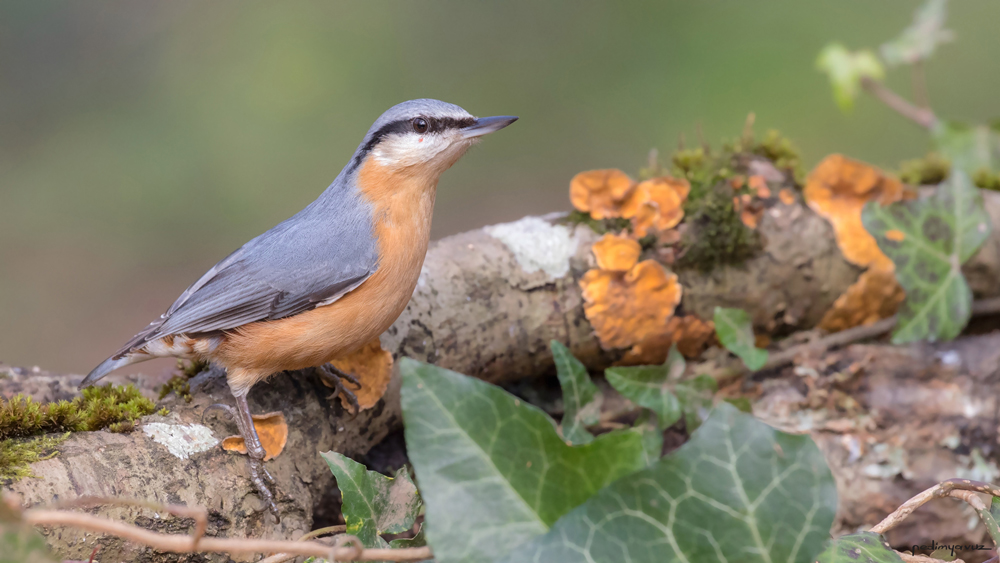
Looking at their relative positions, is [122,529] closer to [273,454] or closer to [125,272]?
[273,454]

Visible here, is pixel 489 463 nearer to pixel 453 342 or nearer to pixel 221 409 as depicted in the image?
pixel 221 409

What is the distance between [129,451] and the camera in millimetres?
1653

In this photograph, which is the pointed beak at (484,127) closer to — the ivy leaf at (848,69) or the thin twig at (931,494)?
the ivy leaf at (848,69)

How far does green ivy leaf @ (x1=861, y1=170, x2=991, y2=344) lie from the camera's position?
8.02ft

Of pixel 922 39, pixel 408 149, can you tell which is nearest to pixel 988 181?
A: pixel 922 39

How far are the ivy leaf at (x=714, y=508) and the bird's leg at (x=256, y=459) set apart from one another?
1.10 metres

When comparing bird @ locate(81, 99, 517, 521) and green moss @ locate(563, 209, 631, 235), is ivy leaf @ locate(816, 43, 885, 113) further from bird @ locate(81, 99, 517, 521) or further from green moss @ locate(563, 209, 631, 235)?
bird @ locate(81, 99, 517, 521)

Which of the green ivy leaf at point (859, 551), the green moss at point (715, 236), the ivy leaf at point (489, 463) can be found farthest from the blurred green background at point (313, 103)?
Answer: the ivy leaf at point (489, 463)

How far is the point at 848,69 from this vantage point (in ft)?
9.22

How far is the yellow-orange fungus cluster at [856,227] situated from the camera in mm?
2684

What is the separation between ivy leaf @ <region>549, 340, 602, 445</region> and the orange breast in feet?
1.84

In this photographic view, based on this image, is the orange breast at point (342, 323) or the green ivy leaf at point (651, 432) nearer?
the orange breast at point (342, 323)

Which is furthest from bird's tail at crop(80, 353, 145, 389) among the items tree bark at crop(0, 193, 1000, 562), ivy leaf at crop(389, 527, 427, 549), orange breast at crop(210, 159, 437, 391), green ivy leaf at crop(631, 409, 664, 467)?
green ivy leaf at crop(631, 409, 664, 467)

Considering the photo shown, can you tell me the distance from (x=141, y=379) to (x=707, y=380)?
204cm
